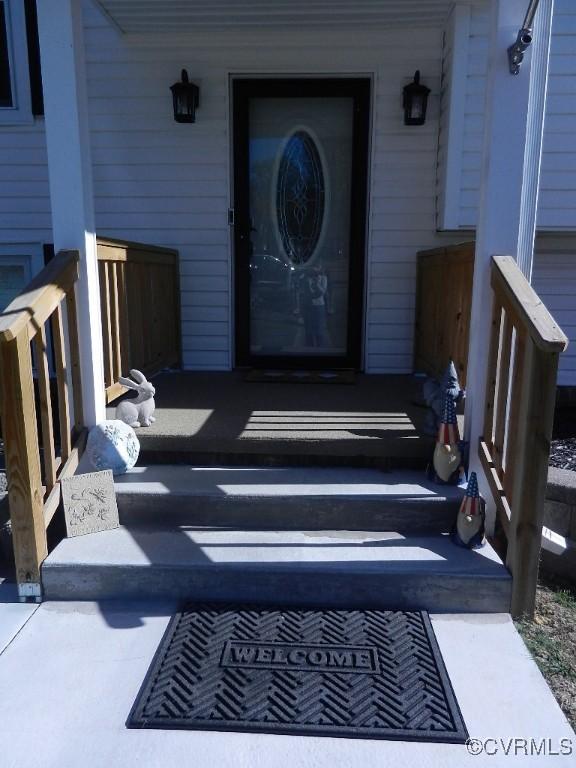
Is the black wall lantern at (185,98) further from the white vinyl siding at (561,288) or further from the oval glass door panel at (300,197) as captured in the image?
the white vinyl siding at (561,288)

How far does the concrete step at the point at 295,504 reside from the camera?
2.49 m

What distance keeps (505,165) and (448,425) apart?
1.09 metres

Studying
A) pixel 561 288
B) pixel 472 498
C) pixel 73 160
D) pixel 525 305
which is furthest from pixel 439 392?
pixel 561 288

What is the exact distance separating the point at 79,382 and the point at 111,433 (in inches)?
11.0

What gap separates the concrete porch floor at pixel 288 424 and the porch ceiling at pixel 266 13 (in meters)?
2.27

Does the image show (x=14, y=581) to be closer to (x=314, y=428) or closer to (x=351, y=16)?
(x=314, y=428)

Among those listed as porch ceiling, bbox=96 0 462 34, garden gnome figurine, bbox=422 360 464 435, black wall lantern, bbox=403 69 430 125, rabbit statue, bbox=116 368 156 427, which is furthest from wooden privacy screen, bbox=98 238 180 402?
black wall lantern, bbox=403 69 430 125

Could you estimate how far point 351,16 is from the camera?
3717 mm

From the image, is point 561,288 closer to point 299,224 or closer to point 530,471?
point 299,224

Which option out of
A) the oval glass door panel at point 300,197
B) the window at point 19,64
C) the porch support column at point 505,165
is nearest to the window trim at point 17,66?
the window at point 19,64

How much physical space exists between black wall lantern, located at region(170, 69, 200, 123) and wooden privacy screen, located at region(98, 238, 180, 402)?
0.90 meters

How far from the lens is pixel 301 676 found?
182 cm

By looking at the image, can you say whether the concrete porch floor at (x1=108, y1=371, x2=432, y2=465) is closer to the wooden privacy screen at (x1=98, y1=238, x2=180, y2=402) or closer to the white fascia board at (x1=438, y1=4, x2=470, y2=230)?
the wooden privacy screen at (x1=98, y1=238, x2=180, y2=402)

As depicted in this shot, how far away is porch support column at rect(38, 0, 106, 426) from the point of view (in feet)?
8.19
